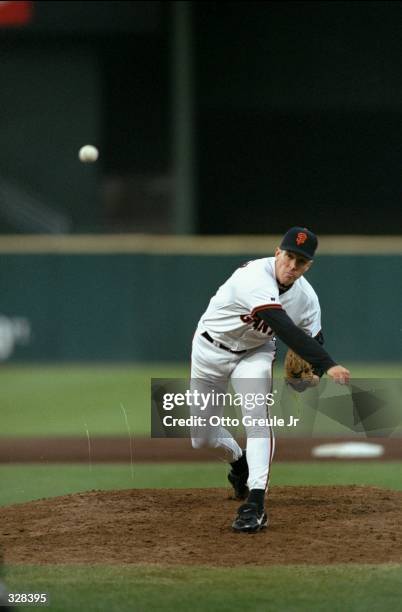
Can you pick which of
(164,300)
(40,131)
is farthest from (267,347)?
(40,131)

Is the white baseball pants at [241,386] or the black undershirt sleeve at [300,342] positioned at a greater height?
the black undershirt sleeve at [300,342]

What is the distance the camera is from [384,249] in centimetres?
1249

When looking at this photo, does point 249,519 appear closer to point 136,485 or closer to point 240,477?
point 240,477

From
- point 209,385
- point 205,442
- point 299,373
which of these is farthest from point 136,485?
point 299,373

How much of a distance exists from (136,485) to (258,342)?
1651 millimetres

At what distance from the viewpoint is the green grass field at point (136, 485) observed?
3662 millimetres

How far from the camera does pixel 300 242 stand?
450cm

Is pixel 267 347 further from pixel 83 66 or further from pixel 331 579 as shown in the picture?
pixel 83 66

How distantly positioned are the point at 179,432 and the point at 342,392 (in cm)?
90

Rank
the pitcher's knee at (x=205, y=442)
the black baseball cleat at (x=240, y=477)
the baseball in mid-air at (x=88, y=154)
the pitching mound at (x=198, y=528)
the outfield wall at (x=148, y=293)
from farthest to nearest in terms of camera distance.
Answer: the baseball in mid-air at (x=88, y=154)
the outfield wall at (x=148, y=293)
the black baseball cleat at (x=240, y=477)
the pitcher's knee at (x=205, y=442)
the pitching mound at (x=198, y=528)

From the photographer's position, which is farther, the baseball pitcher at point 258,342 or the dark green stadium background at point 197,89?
the dark green stadium background at point 197,89

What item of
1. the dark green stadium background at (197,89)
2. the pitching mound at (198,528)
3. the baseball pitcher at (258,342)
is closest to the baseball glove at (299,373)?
the baseball pitcher at (258,342)

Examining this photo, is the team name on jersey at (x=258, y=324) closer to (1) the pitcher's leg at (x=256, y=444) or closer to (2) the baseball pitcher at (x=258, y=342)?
(2) the baseball pitcher at (x=258, y=342)

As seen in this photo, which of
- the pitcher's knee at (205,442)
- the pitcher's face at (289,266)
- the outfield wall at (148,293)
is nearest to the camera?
the pitcher's face at (289,266)
